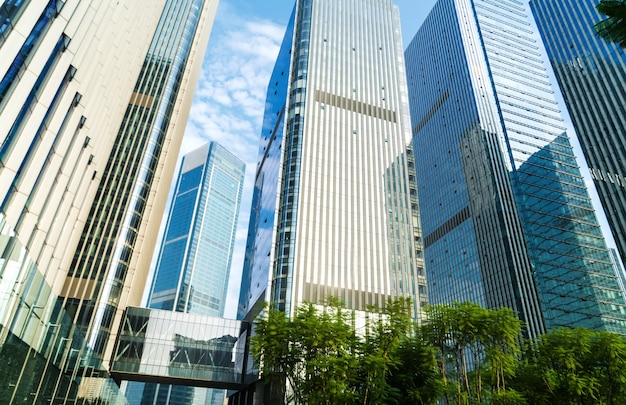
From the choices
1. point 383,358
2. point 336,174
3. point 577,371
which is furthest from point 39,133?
point 336,174

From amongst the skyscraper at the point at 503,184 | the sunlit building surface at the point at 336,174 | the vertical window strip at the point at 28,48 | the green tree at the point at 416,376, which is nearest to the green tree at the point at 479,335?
the green tree at the point at 416,376

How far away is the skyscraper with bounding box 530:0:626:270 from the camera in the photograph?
8350 cm

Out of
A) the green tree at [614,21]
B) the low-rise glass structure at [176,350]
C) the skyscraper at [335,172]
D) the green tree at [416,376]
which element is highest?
the skyscraper at [335,172]

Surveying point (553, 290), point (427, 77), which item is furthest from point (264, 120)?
point (553, 290)

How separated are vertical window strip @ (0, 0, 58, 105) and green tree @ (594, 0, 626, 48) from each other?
20.2 metres

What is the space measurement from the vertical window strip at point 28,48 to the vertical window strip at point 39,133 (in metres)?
3.67

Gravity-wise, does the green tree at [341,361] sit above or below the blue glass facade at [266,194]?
below

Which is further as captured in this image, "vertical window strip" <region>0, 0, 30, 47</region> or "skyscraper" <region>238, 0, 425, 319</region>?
"skyscraper" <region>238, 0, 425, 319</region>

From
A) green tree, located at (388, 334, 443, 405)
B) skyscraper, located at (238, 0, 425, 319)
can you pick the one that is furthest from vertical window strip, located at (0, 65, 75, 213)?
skyscraper, located at (238, 0, 425, 319)

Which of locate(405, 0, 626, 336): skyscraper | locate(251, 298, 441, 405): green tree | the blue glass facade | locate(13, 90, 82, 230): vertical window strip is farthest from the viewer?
locate(405, 0, 626, 336): skyscraper

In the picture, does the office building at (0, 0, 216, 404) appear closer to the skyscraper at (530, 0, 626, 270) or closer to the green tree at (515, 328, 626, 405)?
the green tree at (515, 328, 626, 405)

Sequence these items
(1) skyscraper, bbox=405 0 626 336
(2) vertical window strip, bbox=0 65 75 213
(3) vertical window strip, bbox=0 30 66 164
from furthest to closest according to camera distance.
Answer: (1) skyscraper, bbox=405 0 626 336 → (2) vertical window strip, bbox=0 65 75 213 → (3) vertical window strip, bbox=0 30 66 164

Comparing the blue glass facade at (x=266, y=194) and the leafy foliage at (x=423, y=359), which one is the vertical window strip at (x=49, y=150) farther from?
the blue glass facade at (x=266, y=194)

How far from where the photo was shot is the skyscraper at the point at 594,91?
8350 cm
